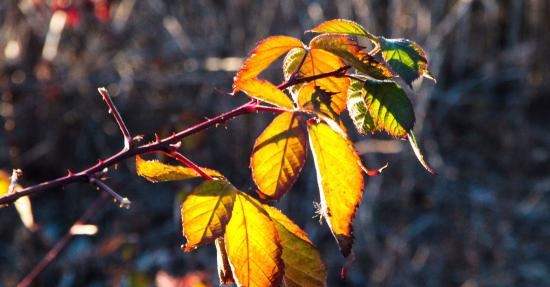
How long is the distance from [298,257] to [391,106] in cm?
17

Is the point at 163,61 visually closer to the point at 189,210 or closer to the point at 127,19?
the point at 127,19

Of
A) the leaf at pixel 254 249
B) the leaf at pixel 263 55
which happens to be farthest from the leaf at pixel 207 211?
the leaf at pixel 263 55

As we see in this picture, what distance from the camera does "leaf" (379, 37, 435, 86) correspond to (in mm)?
726

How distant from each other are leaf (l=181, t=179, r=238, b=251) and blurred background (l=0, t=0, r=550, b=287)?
2.09m

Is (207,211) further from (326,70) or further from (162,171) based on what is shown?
(326,70)

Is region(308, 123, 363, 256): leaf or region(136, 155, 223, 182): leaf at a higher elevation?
region(136, 155, 223, 182): leaf

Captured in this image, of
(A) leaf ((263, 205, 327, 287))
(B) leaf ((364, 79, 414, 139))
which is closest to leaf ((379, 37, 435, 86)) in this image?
(B) leaf ((364, 79, 414, 139))

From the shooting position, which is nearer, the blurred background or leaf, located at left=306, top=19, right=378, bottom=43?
leaf, located at left=306, top=19, right=378, bottom=43

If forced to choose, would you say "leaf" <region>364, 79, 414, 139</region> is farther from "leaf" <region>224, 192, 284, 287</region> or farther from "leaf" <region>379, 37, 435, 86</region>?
"leaf" <region>224, 192, 284, 287</region>

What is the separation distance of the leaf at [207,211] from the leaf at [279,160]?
36mm

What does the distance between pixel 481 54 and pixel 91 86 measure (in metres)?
2.37

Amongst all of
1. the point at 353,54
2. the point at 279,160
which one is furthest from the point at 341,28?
the point at 279,160

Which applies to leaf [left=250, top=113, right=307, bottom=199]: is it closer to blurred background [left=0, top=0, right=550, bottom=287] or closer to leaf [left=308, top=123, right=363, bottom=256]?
leaf [left=308, top=123, right=363, bottom=256]

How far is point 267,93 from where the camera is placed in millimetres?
747
